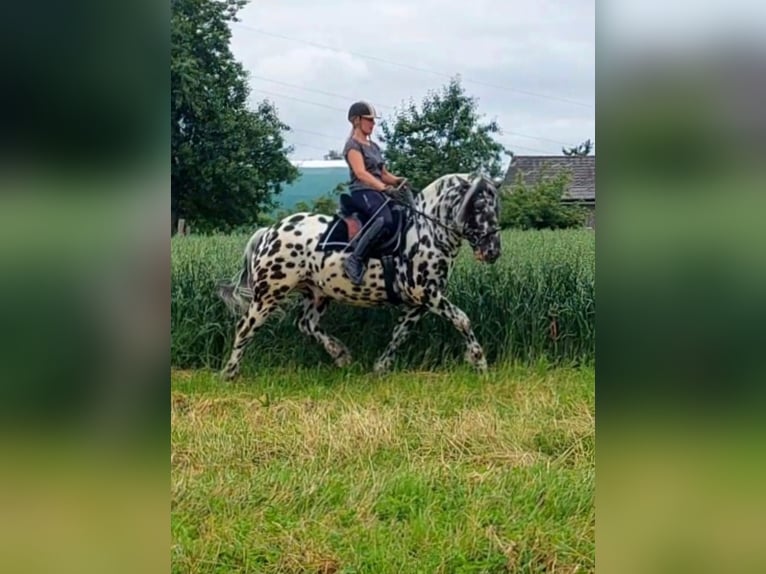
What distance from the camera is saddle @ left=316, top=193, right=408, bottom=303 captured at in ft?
9.69

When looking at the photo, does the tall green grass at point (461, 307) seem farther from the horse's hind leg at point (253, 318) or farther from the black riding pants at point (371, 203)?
the black riding pants at point (371, 203)

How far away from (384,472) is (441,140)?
1.22 m

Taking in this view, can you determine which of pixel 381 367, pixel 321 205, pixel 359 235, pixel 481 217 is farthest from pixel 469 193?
pixel 381 367

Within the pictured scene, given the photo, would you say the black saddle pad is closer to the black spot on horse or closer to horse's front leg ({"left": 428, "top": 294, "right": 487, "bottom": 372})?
the black spot on horse

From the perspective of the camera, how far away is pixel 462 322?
2975mm

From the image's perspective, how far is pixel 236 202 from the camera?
293 cm

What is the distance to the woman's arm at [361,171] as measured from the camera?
284 centimetres

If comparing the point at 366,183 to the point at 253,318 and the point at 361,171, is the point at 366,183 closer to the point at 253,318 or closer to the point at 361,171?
the point at 361,171

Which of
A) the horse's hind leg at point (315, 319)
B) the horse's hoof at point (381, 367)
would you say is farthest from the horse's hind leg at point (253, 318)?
the horse's hoof at point (381, 367)

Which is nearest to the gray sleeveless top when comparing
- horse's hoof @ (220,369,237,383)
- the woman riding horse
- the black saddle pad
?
the woman riding horse
